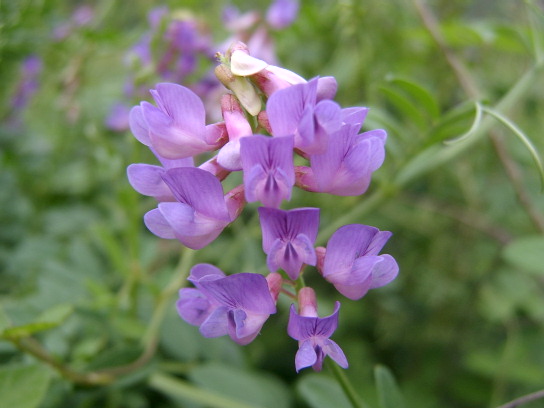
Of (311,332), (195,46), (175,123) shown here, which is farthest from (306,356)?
(195,46)

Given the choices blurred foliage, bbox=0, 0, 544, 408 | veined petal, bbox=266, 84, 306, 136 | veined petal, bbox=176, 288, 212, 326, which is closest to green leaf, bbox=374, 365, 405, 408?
blurred foliage, bbox=0, 0, 544, 408

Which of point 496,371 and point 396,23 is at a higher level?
point 396,23

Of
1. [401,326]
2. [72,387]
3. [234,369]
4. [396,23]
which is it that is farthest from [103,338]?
[396,23]

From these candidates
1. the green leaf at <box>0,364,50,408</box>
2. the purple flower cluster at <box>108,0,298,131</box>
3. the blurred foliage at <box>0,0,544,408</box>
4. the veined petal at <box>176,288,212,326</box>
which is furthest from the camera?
the purple flower cluster at <box>108,0,298,131</box>

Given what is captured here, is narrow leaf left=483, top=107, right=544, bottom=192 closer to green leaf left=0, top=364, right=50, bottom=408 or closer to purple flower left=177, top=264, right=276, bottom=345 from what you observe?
purple flower left=177, top=264, right=276, bottom=345

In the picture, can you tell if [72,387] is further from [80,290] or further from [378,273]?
[378,273]

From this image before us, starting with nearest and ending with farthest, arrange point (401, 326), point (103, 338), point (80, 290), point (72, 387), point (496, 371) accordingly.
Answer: point (72, 387) → point (103, 338) → point (80, 290) → point (496, 371) → point (401, 326)
